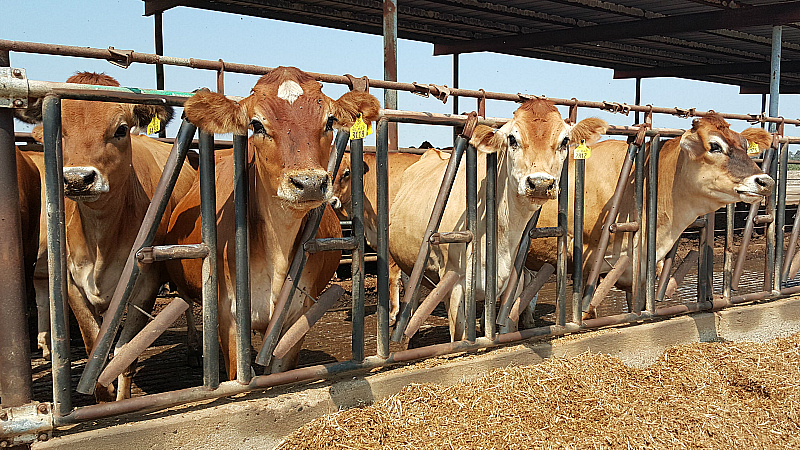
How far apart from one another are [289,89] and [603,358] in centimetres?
300

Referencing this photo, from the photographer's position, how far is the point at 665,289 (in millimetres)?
5762

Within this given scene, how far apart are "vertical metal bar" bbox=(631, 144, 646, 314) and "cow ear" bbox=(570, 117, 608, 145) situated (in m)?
0.54

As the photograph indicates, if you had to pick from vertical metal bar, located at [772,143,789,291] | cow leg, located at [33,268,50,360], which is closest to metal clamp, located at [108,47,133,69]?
cow leg, located at [33,268,50,360]

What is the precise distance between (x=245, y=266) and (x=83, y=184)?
108cm

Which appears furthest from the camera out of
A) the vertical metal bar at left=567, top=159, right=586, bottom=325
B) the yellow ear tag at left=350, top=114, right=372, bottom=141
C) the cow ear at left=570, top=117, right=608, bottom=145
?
the vertical metal bar at left=567, top=159, right=586, bottom=325

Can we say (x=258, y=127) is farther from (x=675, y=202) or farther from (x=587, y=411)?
(x=675, y=202)

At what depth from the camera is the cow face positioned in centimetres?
527

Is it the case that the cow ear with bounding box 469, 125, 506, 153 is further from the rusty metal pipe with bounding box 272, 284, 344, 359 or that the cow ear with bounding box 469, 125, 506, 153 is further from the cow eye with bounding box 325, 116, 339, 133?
the rusty metal pipe with bounding box 272, 284, 344, 359

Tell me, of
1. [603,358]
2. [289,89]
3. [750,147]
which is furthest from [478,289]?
[750,147]

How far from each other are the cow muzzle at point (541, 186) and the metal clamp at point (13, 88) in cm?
292

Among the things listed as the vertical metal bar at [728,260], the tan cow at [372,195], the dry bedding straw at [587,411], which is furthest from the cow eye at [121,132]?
the vertical metal bar at [728,260]

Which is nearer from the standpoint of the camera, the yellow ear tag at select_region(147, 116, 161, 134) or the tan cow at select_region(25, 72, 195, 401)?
the tan cow at select_region(25, 72, 195, 401)

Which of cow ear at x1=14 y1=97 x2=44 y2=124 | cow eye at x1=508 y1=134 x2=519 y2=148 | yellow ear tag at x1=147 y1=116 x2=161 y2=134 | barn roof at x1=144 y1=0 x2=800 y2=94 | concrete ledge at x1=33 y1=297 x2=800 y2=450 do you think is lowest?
concrete ledge at x1=33 y1=297 x2=800 y2=450

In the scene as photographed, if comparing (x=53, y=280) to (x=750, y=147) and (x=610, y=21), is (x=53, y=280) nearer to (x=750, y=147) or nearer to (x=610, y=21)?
(x=750, y=147)
